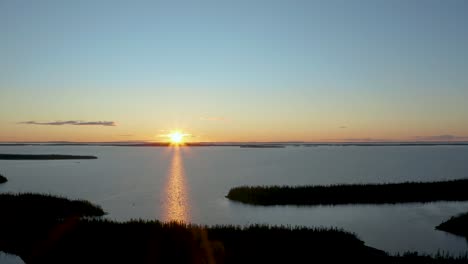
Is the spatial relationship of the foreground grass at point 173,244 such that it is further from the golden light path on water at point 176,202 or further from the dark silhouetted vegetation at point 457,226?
the golden light path on water at point 176,202

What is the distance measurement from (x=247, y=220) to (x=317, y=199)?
11.8m

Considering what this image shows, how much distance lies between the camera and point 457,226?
109ft

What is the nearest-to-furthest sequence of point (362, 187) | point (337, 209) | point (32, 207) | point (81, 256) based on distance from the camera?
point (81, 256) < point (32, 207) < point (337, 209) < point (362, 187)

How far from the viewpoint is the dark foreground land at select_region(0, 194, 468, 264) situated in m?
22.3

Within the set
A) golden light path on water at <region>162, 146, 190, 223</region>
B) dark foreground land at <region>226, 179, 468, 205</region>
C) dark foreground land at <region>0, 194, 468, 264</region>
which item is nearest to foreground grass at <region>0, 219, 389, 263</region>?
dark foreground land at <region>0, 194, 468, 264</region>

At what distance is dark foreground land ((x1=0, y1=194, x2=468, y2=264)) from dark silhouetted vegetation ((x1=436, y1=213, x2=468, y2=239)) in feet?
32.6

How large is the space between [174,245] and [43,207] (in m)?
20.2

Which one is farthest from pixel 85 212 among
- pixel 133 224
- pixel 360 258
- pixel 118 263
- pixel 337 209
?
pixel 360 258

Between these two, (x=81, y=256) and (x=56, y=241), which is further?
(x=56, y=241)

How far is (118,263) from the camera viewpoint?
854 inches

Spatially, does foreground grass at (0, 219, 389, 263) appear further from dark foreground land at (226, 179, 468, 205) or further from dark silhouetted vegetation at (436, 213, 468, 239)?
dark foreground land at (226, 179, 468, 205)

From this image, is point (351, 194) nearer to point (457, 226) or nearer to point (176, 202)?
point (457, 226)

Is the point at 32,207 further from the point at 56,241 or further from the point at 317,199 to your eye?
the point at 317,199

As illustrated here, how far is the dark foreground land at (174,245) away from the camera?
2231 cm
